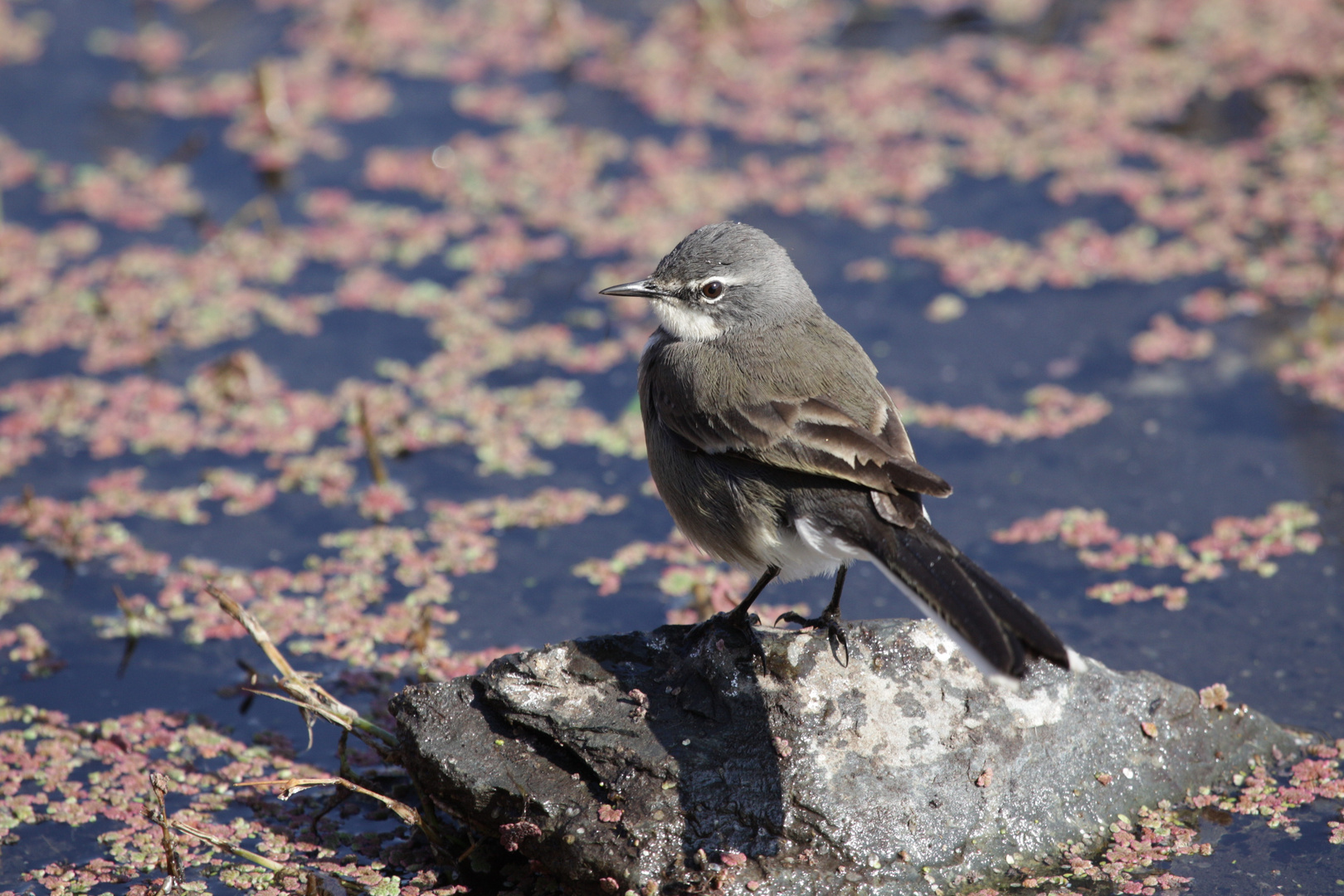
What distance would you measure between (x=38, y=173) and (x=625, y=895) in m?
7.43

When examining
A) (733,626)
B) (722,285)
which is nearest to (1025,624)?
(733,626)

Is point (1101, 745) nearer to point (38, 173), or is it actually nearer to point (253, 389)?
point (253, 389)

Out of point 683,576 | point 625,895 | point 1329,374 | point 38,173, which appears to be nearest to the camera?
point 625,895

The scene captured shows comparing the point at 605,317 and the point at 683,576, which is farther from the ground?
the point at 605,317

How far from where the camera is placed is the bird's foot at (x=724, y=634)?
482 cm

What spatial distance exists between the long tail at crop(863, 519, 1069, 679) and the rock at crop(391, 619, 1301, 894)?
2.28 ft

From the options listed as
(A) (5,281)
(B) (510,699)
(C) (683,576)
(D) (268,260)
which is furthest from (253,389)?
(B) (510,699)

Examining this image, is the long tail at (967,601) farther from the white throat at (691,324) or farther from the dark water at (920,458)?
the white throat at (691,324)

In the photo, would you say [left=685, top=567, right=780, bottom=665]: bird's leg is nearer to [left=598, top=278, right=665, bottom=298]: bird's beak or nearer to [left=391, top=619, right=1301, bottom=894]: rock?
[left=391, top=619, right=1301, bottom=894]: rock

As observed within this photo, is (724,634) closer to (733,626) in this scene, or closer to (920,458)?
(733,626)

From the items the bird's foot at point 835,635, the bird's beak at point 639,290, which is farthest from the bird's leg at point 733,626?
the bird's beak at point 639,290

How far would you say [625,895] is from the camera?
14.2ft

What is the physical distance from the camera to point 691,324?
553cm

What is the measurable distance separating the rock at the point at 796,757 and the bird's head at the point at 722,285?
4.43ft
